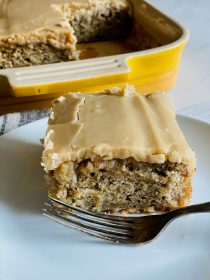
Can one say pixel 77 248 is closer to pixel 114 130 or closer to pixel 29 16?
pixel 114 130

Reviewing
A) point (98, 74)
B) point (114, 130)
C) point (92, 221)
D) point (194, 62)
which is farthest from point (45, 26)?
point (92, 221)

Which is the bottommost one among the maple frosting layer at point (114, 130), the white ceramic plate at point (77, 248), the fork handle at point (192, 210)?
the white ceramic plate at point (77, 248)

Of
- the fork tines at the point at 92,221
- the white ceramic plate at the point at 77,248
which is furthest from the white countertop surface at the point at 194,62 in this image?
the fork tines at the point at 92,221

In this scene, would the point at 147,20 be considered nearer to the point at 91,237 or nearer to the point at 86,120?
the point at 86,120

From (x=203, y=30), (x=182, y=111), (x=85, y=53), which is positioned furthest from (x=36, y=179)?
(x=203, y=30)

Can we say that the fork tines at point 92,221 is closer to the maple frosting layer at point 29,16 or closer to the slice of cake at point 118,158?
the slice of cake at point 118,158
